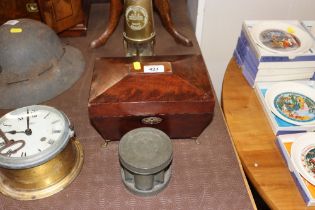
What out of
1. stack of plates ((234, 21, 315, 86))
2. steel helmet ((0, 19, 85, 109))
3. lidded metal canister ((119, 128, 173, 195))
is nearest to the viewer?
lidded metal canister ((119, 128, 173, 195))

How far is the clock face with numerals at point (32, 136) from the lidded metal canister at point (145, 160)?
0.59 ft

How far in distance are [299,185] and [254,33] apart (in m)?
0.67

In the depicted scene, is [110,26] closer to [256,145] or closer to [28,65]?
[28,65]

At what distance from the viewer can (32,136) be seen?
0.94m

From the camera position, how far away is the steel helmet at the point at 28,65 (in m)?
1.11

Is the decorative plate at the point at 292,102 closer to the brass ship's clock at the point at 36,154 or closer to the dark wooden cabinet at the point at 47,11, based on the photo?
the brass ship's clock at the point at 36,154

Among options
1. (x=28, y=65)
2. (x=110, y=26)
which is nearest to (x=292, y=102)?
(x=110, y=26)

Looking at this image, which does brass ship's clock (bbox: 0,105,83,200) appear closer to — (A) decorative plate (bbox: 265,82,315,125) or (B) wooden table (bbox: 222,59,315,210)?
(B) wooden table (bbox: 222,59,315,210)

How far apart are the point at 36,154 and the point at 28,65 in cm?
39

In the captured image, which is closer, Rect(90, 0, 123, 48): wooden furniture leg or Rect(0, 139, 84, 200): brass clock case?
Rect(0, 139, 84, 200): brass clock case

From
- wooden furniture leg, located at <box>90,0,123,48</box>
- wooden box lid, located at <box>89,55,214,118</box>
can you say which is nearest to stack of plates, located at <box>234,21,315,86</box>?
wooden box lid, located at <box>89,55,214,118</box>

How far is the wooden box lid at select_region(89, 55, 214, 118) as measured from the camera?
97cm

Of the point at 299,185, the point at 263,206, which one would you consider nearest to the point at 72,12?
the point at 299,185

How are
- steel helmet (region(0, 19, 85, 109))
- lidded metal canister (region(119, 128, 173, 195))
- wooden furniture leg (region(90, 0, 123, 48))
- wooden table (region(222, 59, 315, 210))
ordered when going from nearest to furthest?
lidded metal canister (region(119, 128, 173, 195))
wooden table (region(222, 59, 315, 210))
steel helmet (region(0, 19, 85, 109))
wooden furniture leg (region(90, 0, 123, 48))
